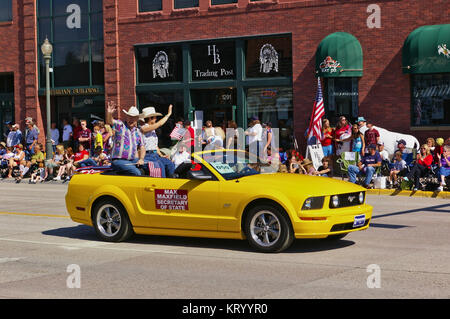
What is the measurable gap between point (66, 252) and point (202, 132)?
623 inches

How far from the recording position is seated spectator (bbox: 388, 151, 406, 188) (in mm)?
19797

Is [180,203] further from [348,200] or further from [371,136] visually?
[371,136]

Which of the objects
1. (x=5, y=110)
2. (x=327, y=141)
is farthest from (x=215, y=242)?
(x=5, y=110)

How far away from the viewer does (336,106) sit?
25344 millimetres

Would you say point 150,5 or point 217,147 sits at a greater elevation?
point 150,5

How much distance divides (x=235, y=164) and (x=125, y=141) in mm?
2109

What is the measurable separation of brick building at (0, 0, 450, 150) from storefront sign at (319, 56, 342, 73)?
0.03m

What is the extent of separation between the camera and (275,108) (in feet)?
88.0

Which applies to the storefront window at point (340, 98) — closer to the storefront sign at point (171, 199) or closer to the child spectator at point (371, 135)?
the child spectator at point (371, 135)

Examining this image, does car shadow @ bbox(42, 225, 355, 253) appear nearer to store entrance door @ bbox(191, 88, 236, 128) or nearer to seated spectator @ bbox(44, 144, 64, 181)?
seated spectator @ bbox(44, 144, 64, 181)

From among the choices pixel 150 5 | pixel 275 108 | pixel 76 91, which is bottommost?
pixel 275 108

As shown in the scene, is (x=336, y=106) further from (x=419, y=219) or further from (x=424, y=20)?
(x=419, y=219)

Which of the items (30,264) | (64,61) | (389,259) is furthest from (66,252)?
(64,61)

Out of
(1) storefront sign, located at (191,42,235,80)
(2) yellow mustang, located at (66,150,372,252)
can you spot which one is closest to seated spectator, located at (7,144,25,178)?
(1) storefront sign, located at (191,42,235,80)
